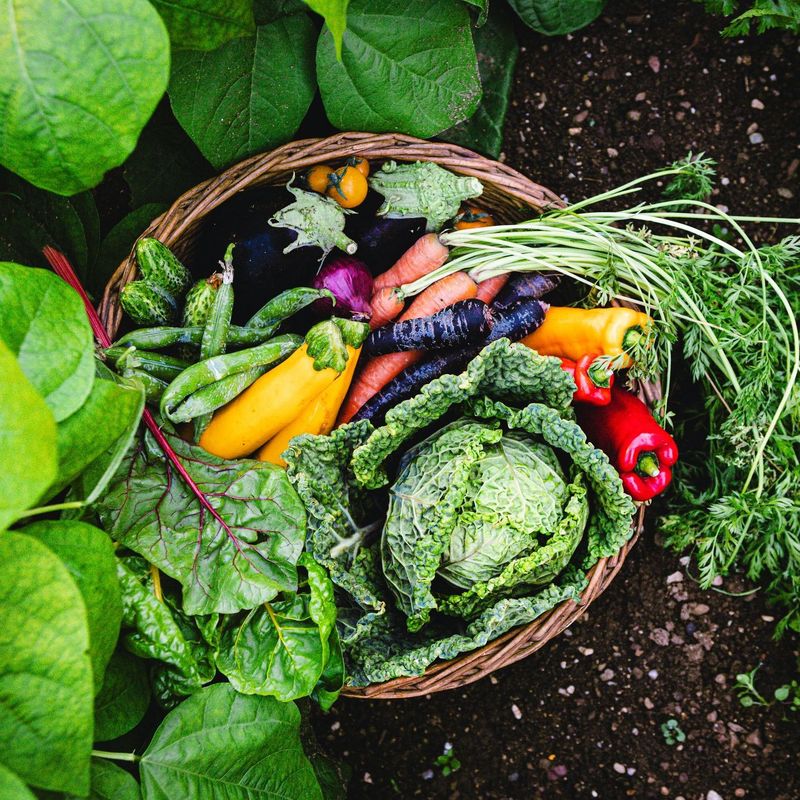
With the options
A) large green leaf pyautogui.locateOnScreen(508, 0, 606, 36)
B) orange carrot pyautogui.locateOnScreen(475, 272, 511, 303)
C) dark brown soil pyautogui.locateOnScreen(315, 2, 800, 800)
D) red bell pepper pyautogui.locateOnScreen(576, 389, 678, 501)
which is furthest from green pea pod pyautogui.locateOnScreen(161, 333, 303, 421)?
large green leaf pyautogui.locateOnScreen(508, 0, 606, 36)

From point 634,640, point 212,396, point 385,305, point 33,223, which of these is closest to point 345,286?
point 385,305

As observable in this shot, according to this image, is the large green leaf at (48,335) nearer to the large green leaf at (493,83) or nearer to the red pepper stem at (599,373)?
the red pepper stem at (599,373)

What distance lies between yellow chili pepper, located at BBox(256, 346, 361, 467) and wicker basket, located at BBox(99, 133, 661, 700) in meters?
0.41

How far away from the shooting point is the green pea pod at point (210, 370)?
4.75 feet

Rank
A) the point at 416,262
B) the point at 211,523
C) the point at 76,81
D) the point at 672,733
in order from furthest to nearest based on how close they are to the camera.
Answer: the point at 672,733 < the point at 416,262 < the point at 211,523 < the point at 76,81

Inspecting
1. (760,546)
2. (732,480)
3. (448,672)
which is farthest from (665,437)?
(448,672)

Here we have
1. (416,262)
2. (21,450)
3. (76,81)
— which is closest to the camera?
(21,450)

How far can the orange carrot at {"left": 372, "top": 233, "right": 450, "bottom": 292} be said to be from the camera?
64.8 inches

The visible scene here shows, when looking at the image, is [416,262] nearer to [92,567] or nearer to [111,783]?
[92,567]

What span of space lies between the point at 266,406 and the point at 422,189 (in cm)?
58

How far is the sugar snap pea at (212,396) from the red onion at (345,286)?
→ 0.23 m

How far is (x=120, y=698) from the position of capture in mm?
1342

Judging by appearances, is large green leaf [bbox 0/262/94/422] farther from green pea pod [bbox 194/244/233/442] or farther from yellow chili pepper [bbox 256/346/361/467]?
yellow chili pepper [bbox 256/346/361/467]

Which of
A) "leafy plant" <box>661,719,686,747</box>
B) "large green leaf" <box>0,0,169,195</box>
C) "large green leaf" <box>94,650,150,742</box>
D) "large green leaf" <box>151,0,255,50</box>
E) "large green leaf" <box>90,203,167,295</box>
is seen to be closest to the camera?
"large green leaf" <box>0,0,169,195</box>
